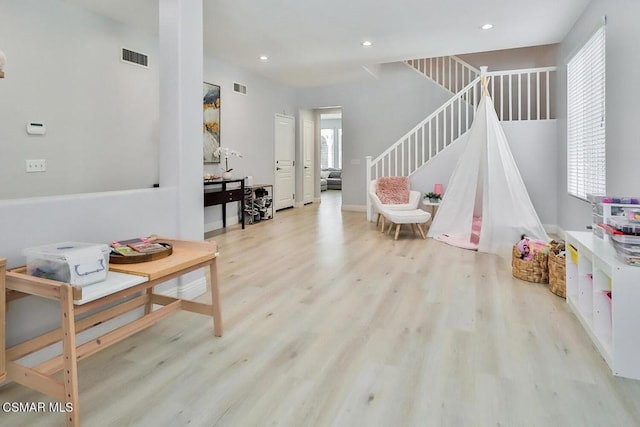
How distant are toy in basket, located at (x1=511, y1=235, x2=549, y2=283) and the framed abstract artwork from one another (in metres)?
4.55

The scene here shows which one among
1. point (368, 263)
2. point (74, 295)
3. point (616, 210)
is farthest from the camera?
point (368, 263)

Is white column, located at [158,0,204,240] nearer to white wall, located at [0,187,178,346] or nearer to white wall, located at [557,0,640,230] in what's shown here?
white wall, located at [0,187,178,346]

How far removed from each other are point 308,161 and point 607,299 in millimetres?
7886

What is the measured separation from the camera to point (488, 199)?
4.73 meters

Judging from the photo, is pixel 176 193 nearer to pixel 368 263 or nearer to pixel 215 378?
pixel 215 378

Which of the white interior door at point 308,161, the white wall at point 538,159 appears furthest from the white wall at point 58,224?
the white interior door at point 308,161

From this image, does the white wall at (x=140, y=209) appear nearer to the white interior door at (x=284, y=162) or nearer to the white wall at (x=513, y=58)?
the white interior door at (x=284, y=162)

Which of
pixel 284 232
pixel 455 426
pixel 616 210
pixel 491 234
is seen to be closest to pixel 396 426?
pixel 455 426

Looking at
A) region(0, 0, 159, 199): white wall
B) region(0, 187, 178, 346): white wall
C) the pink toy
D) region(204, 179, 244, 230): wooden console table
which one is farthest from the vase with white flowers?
the pink toy

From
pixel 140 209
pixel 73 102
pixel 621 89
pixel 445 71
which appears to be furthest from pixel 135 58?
pixel 445 71

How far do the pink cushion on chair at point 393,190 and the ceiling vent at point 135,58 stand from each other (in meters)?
3.78

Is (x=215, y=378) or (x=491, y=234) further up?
Result: (x=491, y=234)

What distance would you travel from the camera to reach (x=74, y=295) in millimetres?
1566

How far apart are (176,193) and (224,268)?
4.33ft
